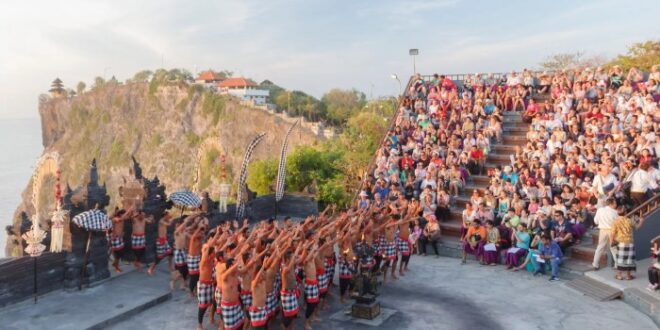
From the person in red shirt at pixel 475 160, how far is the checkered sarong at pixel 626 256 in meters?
6.63

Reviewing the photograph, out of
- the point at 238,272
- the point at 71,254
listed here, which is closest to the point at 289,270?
the point at 238,272

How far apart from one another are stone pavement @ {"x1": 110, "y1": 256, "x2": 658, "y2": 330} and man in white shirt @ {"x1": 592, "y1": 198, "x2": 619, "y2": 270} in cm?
113

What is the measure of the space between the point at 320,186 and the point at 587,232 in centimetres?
1212

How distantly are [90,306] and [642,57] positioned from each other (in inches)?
1304

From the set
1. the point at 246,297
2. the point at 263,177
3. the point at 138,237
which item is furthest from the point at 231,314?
the point at 263,177

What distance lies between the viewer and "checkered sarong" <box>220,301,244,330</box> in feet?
29.0

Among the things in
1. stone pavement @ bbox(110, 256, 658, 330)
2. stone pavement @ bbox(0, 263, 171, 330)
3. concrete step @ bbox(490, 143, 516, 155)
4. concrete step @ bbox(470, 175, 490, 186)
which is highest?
concrete step @ bbox(490, 143, 516, 155)

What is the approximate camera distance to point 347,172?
25.2 m

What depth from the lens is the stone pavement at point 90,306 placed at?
9.82m

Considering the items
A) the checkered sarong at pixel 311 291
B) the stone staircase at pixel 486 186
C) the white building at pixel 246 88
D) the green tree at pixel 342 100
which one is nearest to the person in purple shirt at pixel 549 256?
the stone staircase at pixel 486 186

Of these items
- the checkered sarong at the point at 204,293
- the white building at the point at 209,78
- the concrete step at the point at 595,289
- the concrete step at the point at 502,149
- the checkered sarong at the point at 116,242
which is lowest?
the concrete step at the point at 595,289

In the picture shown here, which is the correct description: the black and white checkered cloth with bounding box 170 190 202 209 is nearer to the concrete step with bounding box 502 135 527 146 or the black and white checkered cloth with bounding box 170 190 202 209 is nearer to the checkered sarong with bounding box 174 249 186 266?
the checkered sarong with bounding box 174 249 186 266

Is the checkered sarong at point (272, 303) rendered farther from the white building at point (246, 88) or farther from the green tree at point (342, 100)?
the white building at point (246, 88)

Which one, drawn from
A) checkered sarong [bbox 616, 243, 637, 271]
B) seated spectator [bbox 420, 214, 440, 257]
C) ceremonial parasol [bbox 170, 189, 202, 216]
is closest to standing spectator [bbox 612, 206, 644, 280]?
checkered sarong [bbox 616, 243, 637, 271]
